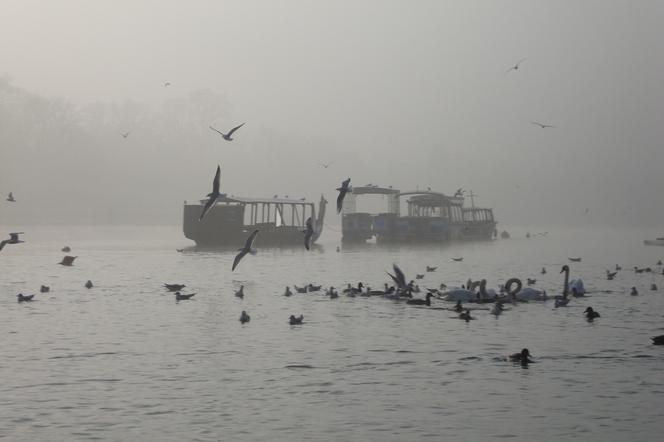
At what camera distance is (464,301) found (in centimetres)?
3312

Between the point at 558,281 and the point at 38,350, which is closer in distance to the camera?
the point at 38,350

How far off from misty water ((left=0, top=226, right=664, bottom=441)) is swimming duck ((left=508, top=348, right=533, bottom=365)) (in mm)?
478

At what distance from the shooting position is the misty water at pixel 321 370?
14.2 m

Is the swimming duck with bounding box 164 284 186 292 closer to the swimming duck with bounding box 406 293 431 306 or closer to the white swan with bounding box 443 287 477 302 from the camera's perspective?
the swimming duck with bounding box 406 293 431 306

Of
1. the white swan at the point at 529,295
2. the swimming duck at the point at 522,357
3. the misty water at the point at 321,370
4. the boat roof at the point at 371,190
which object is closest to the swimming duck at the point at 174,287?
the misty water at the point at 321,370

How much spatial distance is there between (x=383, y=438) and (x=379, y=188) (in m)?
92.7

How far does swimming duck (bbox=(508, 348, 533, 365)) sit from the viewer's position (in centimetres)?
1967

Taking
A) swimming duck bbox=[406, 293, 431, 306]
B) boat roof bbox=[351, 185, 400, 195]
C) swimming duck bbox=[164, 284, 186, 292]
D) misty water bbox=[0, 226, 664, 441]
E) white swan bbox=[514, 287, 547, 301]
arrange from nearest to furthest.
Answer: misty water bbox=[0, 226, 664, 441]
swimming duck bbox=[406, 293, 431, 306]
white swan bbox=[514, 287, 547, 301]
swimming duck bbox=[164, 284, 186, 292]
boat roof bbox=[351, 185, 400, 195]

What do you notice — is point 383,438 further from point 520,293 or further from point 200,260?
point 200,260

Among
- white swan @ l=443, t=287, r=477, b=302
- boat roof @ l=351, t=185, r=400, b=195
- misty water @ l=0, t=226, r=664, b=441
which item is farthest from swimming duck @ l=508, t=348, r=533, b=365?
boat roof @ l=351, t=185, r=400, b=195

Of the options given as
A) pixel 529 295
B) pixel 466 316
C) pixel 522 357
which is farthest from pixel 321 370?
pixel 529 295

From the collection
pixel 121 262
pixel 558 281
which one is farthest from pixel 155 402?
pixel 121 262

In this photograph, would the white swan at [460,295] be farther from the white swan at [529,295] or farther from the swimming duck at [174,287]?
the swimming duck at [174,287]

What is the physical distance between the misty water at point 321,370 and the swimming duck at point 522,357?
0.48 metres
